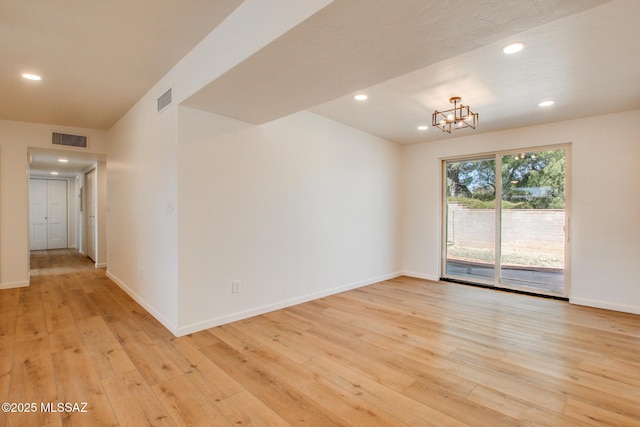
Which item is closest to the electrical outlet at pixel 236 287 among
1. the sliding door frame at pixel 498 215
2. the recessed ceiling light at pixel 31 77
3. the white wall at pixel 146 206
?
the white wall at pixel 146 206

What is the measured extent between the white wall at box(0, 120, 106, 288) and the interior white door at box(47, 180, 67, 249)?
543cm

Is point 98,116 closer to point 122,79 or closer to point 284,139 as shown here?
point 122,79

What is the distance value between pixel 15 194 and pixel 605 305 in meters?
8.59

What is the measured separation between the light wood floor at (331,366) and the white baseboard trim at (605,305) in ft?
0.55

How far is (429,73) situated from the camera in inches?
113

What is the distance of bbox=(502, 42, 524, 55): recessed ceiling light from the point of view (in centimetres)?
233

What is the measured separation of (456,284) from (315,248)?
8.90 ft

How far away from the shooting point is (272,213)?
3684mm

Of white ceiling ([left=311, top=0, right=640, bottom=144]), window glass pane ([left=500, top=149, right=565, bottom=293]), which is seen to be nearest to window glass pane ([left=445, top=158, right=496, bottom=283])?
window glass pane ([left=500, top=149, right=565, bottom=293])

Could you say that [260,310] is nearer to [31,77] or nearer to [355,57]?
[355,57]

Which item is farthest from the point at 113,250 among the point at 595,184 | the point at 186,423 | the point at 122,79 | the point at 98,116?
the point at 595,184

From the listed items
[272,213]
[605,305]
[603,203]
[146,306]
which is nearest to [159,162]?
[272,213]

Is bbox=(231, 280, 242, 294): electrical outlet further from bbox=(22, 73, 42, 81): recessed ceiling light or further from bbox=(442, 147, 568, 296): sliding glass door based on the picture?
bbox=(442, 147, 568, 296): sliding glass door

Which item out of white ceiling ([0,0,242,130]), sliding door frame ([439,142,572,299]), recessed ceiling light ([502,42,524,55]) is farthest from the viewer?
sliding door frame ([439,142,572,299])
